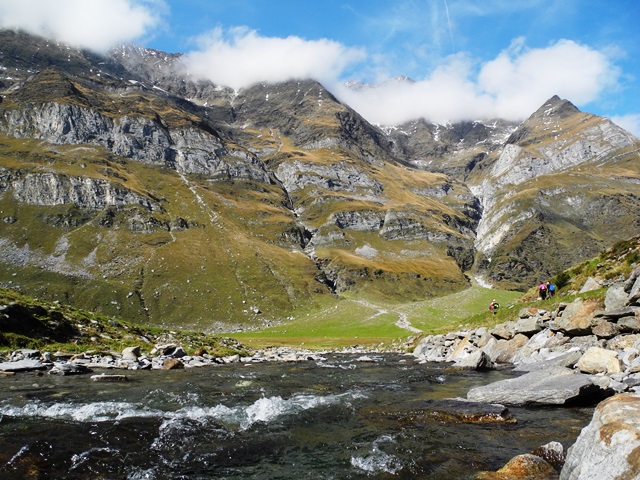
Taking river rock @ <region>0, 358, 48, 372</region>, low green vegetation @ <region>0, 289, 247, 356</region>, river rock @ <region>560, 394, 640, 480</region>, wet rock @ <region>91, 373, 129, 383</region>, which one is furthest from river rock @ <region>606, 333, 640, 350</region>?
low green vegetation @ <region>0, 289, 247, 356</region>

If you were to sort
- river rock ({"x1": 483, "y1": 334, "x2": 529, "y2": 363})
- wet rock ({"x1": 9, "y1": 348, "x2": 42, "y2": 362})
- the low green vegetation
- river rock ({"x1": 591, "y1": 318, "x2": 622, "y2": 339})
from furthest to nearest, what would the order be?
river rock ({"x1": 483, "y1": 334, "x2": 529, "y2": 363}) → the low green vegetation → wet rock ({"x1": 9, "y1": 348, "x2": 42, "y2": 362}) → river rock ({"x1": 591, "y1": 318, "x2": 622, "y2": 339})

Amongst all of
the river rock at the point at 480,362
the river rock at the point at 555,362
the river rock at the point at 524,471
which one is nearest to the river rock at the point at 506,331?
the river rock at the point at 480,362

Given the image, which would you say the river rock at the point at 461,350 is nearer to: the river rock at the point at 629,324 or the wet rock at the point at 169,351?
the river rock at the point at 629,324

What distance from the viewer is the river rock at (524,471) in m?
9.21

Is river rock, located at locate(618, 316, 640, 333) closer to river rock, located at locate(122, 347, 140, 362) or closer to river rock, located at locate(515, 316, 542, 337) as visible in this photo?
river rock, located at locate(515, 316, 542, 337)

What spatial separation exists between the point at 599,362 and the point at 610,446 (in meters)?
13.9

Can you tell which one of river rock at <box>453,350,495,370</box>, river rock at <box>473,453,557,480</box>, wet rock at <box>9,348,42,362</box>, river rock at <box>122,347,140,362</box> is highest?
wet rock at <box>9,348,42,362</box>

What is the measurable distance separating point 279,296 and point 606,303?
500ft

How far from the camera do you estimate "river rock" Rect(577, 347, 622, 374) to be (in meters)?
Answer: 17.6

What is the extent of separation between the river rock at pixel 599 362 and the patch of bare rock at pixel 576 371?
1.5 inches

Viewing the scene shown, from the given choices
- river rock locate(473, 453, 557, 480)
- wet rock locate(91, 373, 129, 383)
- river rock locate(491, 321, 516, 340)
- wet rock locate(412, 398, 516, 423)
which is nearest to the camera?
river rock locate(473, 453, 557, 480)

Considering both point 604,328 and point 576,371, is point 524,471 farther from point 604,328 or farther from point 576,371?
point 604,328

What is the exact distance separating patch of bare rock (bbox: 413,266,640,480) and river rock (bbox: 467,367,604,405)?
4cm

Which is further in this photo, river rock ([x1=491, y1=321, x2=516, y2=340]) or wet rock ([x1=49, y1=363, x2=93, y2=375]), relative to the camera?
river rock ([x1=491, y1=321, x2=516, y2=340])
